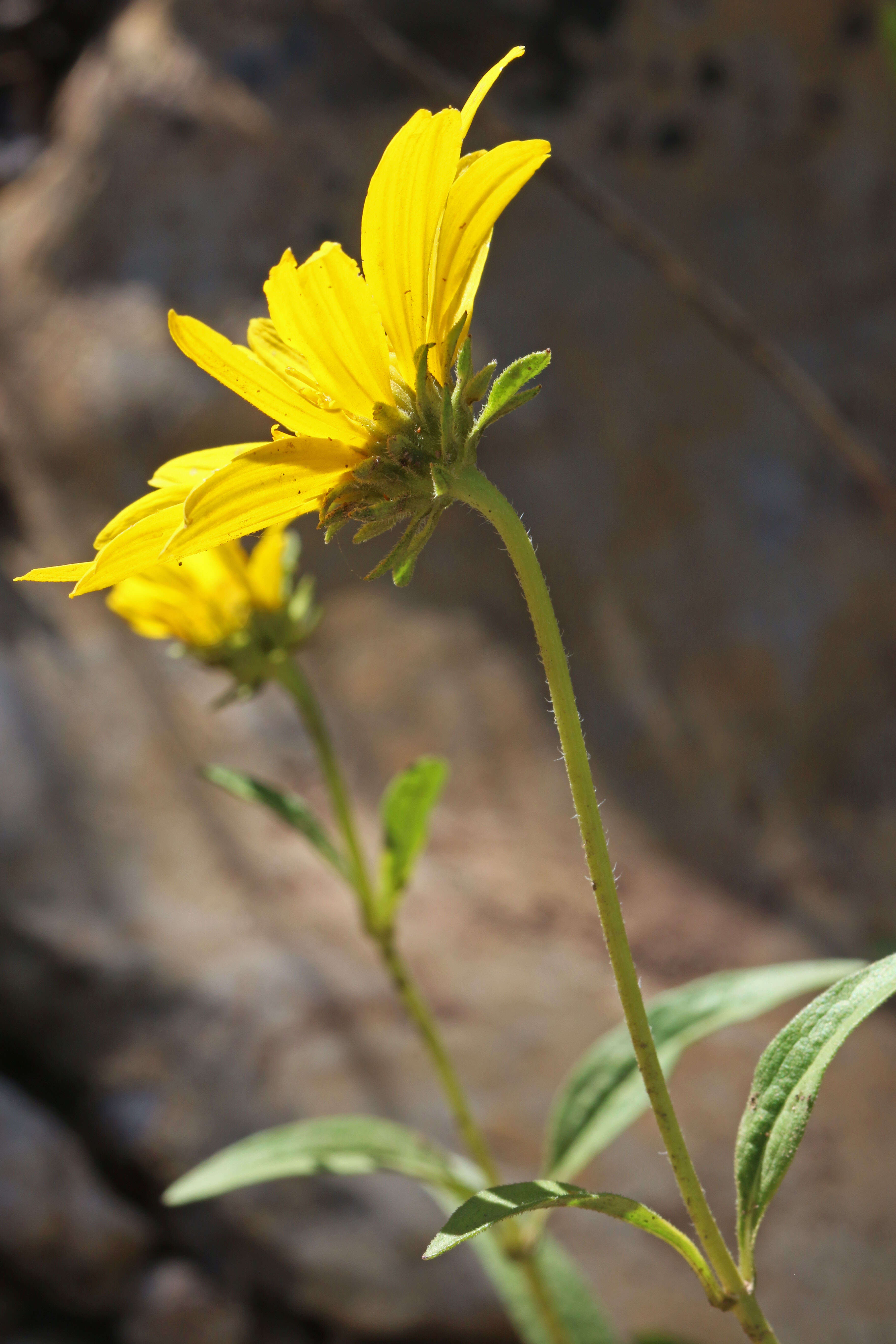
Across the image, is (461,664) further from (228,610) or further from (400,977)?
(400,977)

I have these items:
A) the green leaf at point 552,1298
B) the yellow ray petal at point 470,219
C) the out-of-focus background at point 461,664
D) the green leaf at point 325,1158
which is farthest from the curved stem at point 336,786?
the out-of-focus background at point 461,664

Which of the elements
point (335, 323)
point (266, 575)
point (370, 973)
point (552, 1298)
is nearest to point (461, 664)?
point (370, 973)

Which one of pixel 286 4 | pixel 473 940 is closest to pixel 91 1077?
pixel 473 940

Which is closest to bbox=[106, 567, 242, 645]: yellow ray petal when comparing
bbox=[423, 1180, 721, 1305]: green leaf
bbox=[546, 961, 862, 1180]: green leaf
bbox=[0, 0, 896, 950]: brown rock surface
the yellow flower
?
the yellow flower

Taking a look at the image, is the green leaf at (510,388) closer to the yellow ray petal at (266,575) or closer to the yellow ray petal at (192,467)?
the yellow ray petal at (192,467)

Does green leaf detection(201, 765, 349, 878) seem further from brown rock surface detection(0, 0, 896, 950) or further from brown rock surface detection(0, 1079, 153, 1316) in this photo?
brown rock surface detection(0, 0, 896, 950)

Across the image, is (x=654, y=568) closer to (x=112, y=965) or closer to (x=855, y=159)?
(x=855, y=159)
